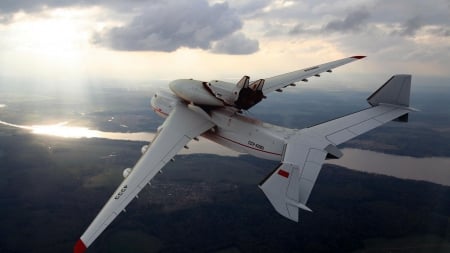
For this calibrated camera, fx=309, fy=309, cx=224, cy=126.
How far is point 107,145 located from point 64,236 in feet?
278

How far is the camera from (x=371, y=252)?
8875 centimetres

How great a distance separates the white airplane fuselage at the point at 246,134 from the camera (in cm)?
2605

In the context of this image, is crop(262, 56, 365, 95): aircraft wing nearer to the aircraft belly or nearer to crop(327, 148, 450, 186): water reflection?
the aircraft belly

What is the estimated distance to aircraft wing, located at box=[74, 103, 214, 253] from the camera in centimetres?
1797

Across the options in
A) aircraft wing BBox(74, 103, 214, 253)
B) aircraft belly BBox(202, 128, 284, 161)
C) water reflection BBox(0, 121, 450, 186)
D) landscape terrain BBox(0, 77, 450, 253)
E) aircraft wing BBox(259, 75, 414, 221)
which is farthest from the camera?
water reflection BBox(0, 121, 450, 186)

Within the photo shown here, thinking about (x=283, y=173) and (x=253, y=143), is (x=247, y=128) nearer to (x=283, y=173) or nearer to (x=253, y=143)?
(x=253, y=143)

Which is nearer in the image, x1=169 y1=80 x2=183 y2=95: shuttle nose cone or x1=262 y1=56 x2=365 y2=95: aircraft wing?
x1=169 y1=80 x2=183 y2=95: shuttle nose cone

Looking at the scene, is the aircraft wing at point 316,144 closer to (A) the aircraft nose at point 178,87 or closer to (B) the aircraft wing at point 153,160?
(B) the aircraft wing at point 153,160

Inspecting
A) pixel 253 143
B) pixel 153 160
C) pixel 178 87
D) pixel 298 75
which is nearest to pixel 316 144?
pixel 253 143

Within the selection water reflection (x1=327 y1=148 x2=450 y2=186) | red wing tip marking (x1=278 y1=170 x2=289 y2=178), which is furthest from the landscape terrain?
red wing tip marking (x1=278 y1=170 x2=289 y2=178)

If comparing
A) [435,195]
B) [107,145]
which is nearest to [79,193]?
[107,145]

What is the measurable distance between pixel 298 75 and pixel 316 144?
1174cm

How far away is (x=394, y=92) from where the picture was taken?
27.7 m

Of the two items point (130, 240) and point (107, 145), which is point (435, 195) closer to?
point (130, 240)
